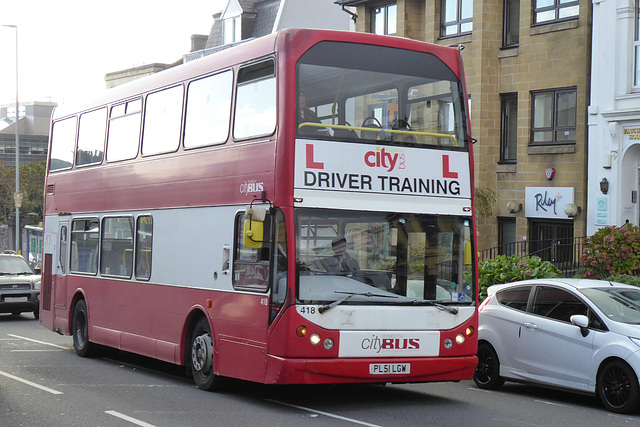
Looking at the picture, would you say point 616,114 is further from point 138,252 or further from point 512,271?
point 138,252

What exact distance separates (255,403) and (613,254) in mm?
10432

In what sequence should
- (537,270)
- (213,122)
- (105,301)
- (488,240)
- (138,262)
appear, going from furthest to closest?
(488,240)
(537,270)
(105,301)
(138,262)
(213,122)

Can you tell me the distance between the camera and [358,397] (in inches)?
492

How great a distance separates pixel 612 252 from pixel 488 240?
27.7 feet

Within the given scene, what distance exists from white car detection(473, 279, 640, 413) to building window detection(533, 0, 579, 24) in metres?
13.9

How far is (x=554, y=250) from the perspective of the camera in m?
25.9

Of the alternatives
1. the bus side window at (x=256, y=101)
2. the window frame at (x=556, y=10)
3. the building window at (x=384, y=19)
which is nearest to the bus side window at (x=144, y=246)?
the bus side window at (x=256, y=101)

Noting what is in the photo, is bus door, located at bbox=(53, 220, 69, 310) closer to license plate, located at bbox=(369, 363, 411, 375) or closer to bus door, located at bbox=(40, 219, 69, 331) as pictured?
bus door, located at bbox=(40, 219, 69, 331)

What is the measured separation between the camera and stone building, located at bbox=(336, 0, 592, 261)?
84.2ft

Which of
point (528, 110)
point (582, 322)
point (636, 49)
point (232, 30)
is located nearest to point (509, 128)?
point (528, 110)

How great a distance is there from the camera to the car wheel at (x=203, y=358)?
1249 centimetres

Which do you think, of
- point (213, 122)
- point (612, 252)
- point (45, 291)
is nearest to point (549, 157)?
point (612, 252)

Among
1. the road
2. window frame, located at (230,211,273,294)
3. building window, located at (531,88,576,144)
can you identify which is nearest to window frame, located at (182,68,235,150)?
window frame, located at (230,211,273,294)

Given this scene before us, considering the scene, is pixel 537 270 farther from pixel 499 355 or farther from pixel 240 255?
pixel 240 255
